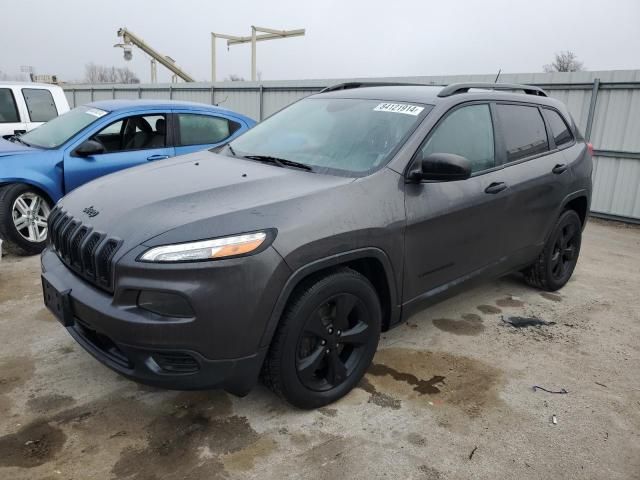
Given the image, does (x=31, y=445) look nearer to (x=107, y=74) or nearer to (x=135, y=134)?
(x=135, y=134)

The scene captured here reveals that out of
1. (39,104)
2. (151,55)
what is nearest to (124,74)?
(151,55)

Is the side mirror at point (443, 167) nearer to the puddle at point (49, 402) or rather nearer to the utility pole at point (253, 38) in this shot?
the puddle at point (49, 402)

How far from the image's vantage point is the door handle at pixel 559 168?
4.19m

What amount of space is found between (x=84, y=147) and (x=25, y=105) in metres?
3.10

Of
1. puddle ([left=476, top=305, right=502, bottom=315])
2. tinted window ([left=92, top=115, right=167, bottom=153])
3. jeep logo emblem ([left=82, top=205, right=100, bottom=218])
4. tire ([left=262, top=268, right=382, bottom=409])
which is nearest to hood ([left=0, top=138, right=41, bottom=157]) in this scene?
tinted window ([left=92, top=115, right=167, bottom=153])

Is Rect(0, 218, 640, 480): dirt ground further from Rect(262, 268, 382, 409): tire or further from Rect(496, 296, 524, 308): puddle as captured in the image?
Rect(496, 296, 524, 308): puddle

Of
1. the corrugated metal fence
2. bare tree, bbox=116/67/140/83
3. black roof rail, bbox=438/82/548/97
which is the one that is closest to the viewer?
black roof rail, bbox=438/82/548/97

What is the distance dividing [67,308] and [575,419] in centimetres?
278

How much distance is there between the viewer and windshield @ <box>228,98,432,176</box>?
9.90ft

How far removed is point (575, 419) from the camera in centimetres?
285

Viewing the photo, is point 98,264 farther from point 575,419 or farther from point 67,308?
point 575,419

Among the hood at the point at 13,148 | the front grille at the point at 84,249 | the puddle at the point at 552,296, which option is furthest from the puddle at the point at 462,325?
the hood at the point at 13,148

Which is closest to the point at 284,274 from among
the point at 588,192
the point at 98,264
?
the point at 98,264

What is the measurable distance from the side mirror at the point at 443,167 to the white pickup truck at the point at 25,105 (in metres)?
6.55
